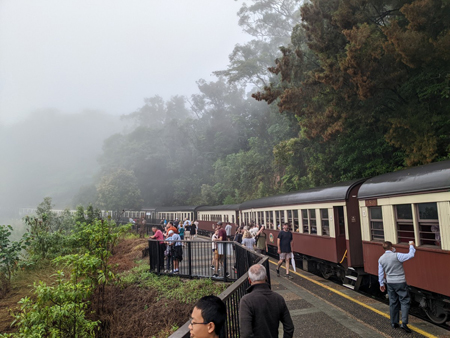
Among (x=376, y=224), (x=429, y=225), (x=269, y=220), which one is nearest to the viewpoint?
(x=429, y=225)

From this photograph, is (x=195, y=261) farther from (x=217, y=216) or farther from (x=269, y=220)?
(x=217, y=216)

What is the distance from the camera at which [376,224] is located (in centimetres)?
937

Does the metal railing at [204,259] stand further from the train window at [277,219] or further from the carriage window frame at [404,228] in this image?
the train window at [277,219]

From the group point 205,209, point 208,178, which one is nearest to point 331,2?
point 205,209

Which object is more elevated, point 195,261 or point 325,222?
point 325,222

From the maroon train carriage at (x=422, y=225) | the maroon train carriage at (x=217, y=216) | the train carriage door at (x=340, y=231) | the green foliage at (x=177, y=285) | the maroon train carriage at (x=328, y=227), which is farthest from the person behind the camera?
the maroon train carriage at (x=217, y=216)

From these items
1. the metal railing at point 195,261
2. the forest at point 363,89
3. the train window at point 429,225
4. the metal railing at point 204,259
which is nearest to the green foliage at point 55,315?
the metal railing at point 204,259

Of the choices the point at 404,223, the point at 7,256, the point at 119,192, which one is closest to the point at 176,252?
the point at 7,256

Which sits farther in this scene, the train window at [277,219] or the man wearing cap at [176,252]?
the train window at [277,219]

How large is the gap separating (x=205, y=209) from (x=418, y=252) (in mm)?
27052

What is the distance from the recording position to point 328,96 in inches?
693

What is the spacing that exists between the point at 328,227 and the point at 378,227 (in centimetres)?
261

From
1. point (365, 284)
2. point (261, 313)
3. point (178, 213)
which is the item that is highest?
point (178, 213)

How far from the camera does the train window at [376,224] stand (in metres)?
9.09
